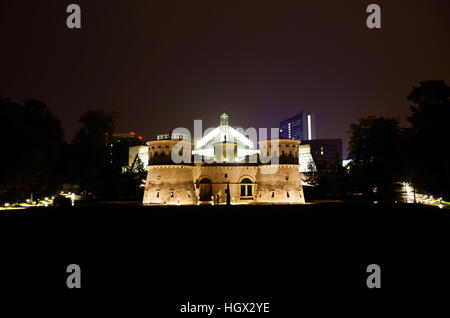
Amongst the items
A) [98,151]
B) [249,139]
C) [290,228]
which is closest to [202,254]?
[290,228]

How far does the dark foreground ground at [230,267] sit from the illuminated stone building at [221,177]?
75.9 ft

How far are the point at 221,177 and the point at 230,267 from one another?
2959 centimetres

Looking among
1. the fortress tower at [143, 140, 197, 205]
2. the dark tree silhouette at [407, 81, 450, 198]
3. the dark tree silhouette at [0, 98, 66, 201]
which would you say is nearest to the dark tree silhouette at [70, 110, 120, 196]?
the dark tree silhouette at [0, 98, 66, 201]

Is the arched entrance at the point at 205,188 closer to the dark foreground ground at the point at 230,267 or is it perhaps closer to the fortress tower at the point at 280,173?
the fortress tower at the point at 280,173

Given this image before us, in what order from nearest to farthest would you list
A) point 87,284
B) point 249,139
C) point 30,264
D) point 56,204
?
1. point 87,284
2. point 30,264
3. point 56,204
4. point 249,139

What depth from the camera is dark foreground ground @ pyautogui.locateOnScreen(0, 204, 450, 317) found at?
5.68m

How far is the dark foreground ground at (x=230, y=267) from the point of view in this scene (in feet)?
18.6

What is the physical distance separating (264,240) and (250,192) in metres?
27.2

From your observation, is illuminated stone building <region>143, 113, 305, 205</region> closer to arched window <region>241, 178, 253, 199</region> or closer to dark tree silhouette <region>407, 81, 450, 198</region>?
arched window <region>241, 178, 253, 199</region>

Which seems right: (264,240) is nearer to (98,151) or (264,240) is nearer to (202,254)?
(202,254)

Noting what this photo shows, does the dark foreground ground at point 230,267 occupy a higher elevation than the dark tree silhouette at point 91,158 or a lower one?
lower

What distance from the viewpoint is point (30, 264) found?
755 centimetres

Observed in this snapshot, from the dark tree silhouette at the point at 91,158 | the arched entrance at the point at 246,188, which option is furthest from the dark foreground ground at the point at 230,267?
the dark tree silhouette at the point at 91,158
